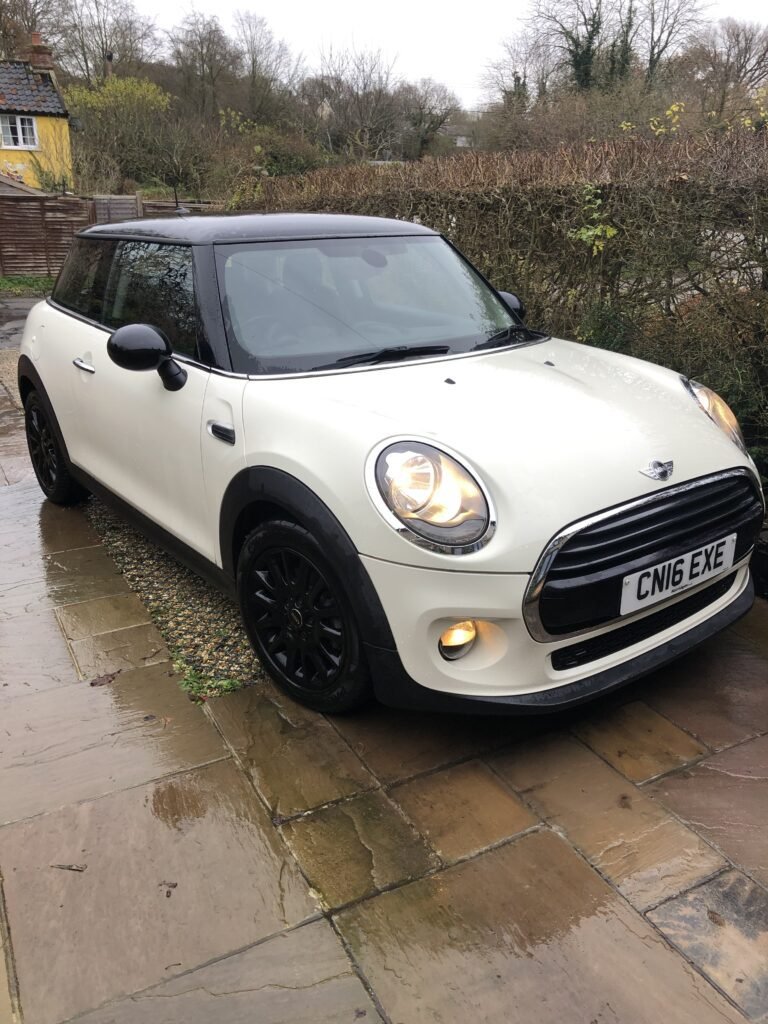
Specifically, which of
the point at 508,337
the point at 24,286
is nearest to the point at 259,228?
the point at 508,337

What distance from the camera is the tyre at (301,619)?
2.39 m

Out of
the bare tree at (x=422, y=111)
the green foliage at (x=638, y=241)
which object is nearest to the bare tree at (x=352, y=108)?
the bare tree at (x=422, y=111)

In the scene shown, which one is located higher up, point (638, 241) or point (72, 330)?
point (638, 241)

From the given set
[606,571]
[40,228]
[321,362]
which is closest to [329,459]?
[321,362]

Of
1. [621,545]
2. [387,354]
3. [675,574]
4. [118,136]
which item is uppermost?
[118,136]

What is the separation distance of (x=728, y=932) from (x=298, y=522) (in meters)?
1.59

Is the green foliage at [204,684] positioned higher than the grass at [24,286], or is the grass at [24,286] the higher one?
the grass at [24,286]

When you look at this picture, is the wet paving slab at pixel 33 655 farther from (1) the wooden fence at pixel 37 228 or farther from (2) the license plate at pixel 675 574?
(1) the wooden fence at pixel 37 228

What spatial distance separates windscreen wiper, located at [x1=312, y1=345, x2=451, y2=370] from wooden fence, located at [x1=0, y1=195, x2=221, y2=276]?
15351 millimetres

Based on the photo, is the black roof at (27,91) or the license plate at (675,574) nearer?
the license plate at (675,574)

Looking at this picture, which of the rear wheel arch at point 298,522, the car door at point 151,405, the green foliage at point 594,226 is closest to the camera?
the rear wheel arch at point 298,522

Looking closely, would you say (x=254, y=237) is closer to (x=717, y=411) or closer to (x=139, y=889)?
(x=717, y=411)

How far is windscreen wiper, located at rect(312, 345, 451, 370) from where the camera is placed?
2.79m

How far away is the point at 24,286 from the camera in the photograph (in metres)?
16.3
